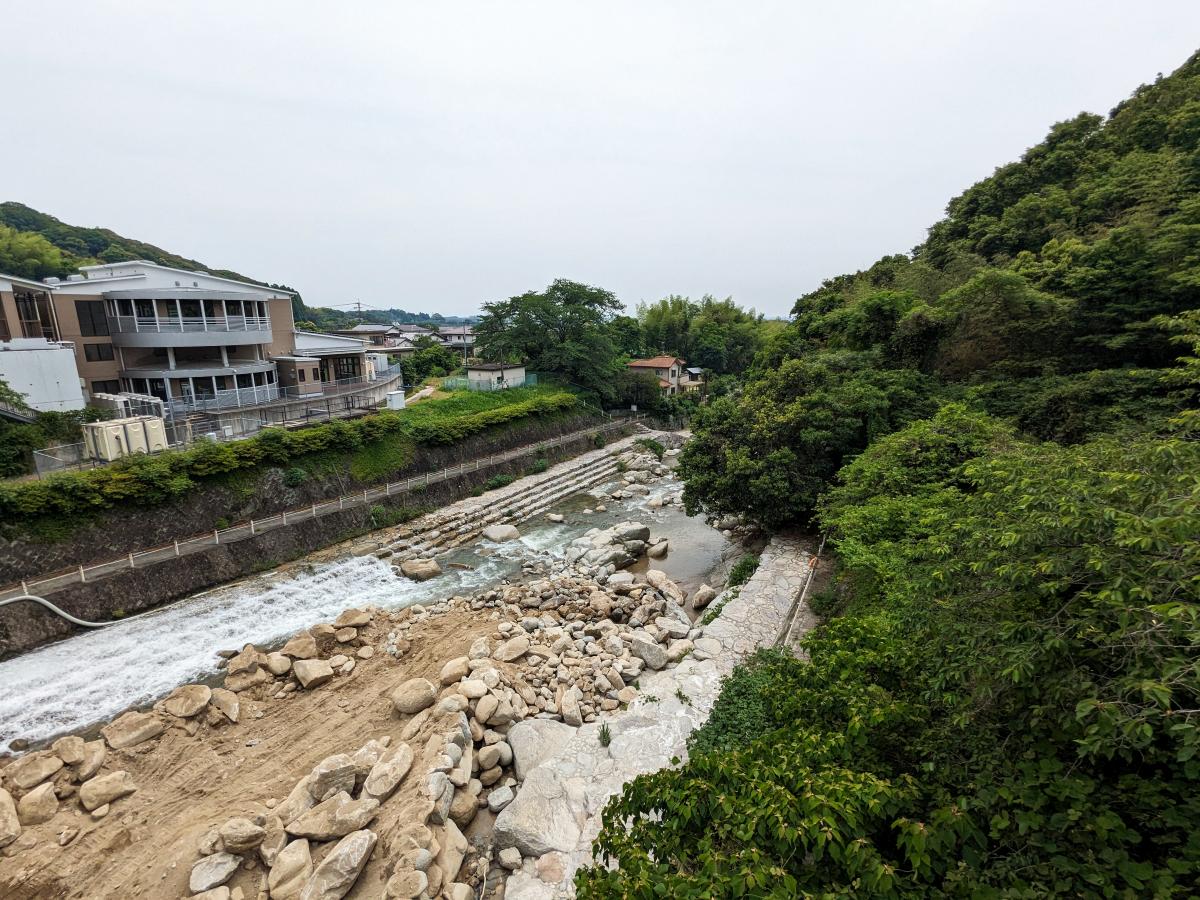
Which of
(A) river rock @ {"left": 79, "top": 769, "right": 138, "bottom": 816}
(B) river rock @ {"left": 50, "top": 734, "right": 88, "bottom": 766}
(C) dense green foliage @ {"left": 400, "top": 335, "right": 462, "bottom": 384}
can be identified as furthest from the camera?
(C) dense green foliage @ {"left": 400, "top": 335, "right": 462, "bottom": 384}

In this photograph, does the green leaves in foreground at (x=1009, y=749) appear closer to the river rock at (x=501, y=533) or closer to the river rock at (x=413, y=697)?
the river rock at (x=413, y=697)

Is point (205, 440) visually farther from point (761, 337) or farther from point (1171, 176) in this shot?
point (761, 337)

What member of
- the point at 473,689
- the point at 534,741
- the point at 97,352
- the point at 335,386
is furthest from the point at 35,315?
the point at 534,741

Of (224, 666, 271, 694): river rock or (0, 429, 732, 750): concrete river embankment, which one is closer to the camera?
(0, 429, 732, 750): concrete river embankment

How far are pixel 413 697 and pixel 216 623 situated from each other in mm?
8041

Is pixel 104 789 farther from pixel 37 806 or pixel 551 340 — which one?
pixel 551 340

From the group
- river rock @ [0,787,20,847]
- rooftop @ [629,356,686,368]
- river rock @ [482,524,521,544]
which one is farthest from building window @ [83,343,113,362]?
rooftop @ [629,356,686,368]

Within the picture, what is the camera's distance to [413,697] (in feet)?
35.9

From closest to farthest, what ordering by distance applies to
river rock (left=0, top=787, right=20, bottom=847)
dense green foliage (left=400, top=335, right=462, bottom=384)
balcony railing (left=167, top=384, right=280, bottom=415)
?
river rock (left=0, top=787, right=20, bottom=847) → balcony railing (left=167, top=384, right=280, bottom=415) → dense green foliage (left=400, top=335, right=462, bottom=384)

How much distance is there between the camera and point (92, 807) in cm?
897

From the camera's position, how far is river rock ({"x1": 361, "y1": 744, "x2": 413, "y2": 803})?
28.7 feet

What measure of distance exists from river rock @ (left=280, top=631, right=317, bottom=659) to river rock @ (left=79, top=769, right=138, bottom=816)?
3753 millimetres

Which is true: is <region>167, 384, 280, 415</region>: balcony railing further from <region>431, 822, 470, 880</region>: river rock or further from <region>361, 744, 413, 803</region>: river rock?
<region>431, 822, 470, 880</region>: river rock

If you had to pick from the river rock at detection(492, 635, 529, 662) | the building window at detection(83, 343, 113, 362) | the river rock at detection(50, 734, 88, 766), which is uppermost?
the building window at detection(83, 343, 113, 362)
